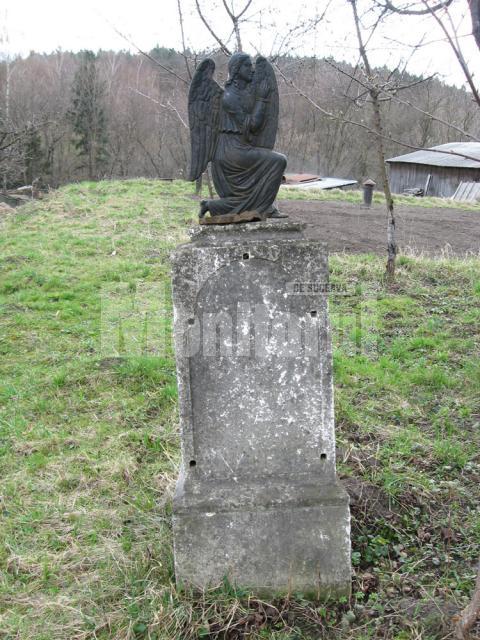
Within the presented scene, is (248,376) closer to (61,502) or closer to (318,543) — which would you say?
(318,543)

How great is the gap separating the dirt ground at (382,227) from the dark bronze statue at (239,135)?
296 inches

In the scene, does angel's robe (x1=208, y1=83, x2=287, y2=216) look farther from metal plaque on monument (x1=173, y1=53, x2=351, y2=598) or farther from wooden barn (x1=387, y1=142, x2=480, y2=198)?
wooden barn (x1=387, y1=142, x2=480, y2=198)

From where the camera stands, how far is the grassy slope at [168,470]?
2.90 metres

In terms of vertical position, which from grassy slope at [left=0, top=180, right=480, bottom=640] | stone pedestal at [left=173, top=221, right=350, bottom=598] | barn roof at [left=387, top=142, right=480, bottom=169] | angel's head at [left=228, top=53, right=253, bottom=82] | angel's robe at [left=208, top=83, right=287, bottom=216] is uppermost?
barn roof at [left=387, top=142, right=480, bottom=169]

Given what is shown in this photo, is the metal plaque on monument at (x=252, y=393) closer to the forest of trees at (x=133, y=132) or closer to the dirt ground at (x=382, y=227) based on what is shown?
the dirt ground at (x=382, y=227)

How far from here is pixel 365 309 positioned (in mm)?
7500

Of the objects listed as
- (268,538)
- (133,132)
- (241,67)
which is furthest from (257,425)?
(133,132)

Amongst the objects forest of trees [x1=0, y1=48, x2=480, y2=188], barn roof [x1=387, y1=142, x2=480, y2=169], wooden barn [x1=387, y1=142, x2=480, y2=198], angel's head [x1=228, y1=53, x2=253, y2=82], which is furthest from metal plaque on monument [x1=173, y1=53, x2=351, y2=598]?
forest of trees [x1=0, y1=48, x2=480, y2=188]

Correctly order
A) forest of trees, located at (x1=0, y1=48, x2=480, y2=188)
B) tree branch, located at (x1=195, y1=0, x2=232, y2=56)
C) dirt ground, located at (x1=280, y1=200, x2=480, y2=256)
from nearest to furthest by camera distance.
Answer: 1. tree branch, located at (x1=195, y1=0, x2=232, y2=56)
2. dirt ground, located at (x1=280, y1=200, x2=480, y2=256)
3. forest of trees, located at (x1=0, y1=48, x2=480, y2=188)

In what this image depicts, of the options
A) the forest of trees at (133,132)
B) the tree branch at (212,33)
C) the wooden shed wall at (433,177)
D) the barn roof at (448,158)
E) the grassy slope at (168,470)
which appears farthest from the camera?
the forest of trees at (133,132)

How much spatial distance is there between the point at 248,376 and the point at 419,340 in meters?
3.79

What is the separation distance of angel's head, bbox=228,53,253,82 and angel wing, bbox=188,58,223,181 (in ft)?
0.36

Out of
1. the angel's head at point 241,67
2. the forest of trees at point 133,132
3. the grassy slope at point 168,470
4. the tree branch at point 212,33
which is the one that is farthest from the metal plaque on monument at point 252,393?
the forest of trees at point 133,132

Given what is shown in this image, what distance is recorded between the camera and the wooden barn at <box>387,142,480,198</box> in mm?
26594
